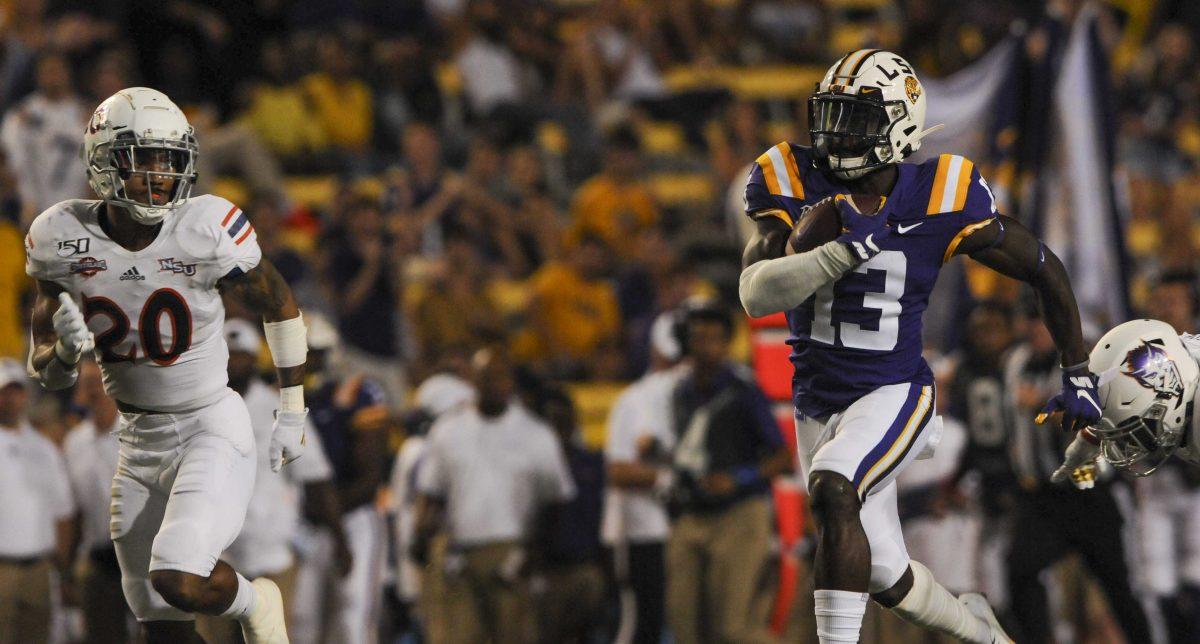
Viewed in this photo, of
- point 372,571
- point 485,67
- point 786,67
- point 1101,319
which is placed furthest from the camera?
point 786,67

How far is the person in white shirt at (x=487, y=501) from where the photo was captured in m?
9.05

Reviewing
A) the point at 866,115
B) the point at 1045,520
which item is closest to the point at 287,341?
Result: the point at 866,115

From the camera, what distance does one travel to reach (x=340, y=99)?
13.1m

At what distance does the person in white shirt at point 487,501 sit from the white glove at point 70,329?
12.6ft

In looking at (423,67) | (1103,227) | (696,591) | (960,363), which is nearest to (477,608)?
(696,591)

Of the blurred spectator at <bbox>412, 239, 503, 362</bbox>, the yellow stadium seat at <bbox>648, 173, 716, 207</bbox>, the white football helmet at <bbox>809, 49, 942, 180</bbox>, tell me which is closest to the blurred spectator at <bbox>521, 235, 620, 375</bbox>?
the blurred spectator at <bbox>412, 239, 503, 362</bbox>

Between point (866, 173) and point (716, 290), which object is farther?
point (716, 290)

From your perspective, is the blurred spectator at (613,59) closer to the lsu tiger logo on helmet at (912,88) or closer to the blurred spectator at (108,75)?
the blurred spectator at (108,75)

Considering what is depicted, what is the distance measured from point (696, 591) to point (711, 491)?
528 millimetres

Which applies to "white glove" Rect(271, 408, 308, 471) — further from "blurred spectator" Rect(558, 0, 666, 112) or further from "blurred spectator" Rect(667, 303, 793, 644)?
"blurred spectator" Rect(558, 0, 666, 112)

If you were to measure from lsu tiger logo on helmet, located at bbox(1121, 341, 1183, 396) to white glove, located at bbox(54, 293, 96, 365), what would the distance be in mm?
3238

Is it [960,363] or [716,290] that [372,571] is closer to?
[960,363]

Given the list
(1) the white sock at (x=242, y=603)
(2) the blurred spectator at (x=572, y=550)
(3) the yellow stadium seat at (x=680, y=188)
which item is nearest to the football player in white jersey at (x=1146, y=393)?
(1) the white sock at (x=242, y=603)

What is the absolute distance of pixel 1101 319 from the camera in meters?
10.7
